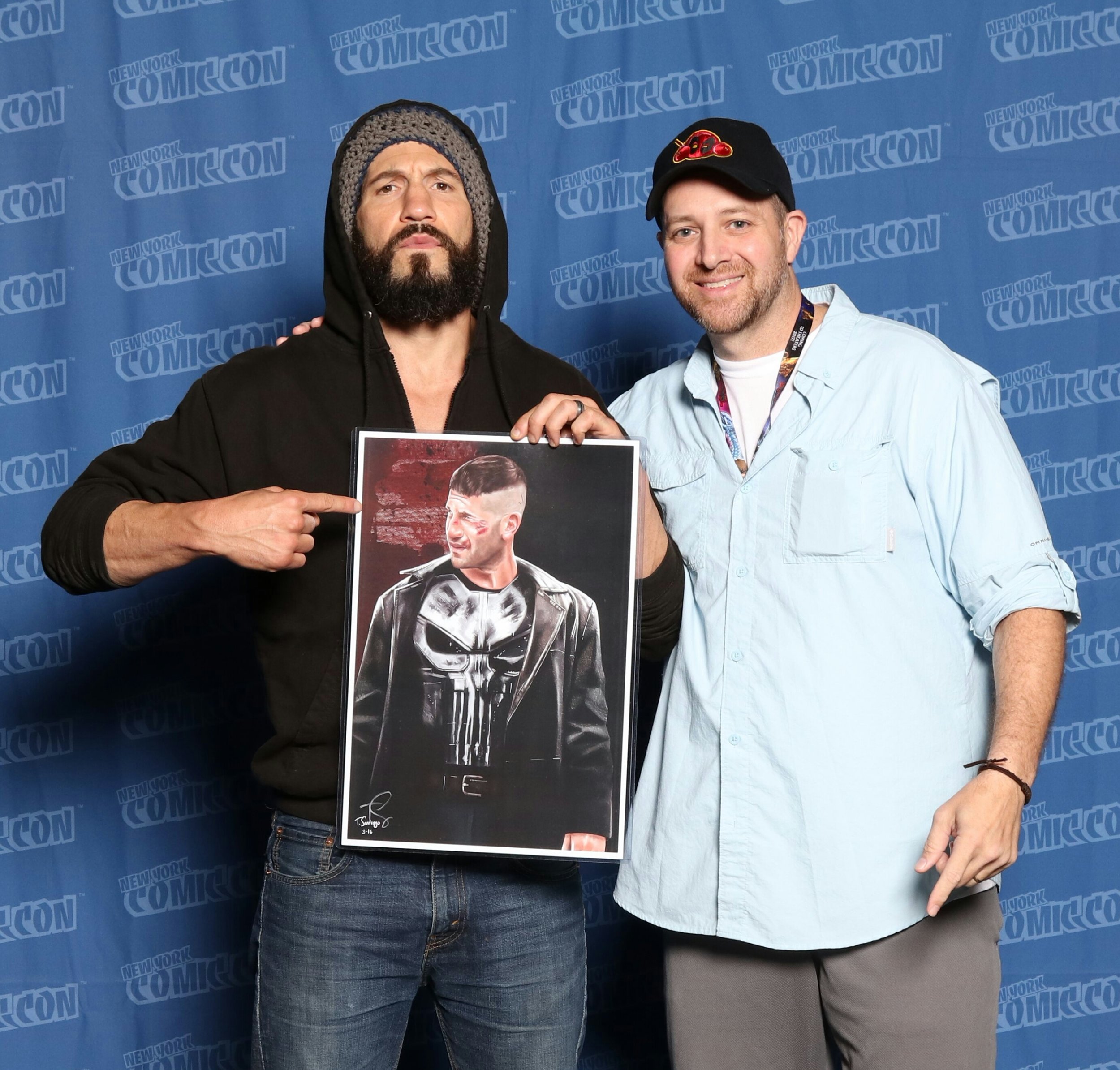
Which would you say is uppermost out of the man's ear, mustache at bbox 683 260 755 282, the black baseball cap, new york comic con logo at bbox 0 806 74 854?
the black baseball cap

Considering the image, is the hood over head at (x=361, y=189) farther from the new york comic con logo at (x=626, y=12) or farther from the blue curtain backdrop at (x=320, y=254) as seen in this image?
the new york comic con logo at (x=626, y=12)

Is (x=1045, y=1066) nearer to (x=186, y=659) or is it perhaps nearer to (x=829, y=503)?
(x=829, y=503)

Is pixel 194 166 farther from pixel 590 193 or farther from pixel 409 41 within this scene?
pixel 590 193

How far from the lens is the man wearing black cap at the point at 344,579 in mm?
1292

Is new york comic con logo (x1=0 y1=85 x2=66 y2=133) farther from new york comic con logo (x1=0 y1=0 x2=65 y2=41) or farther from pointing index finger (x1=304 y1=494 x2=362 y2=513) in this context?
pointing index finger (x1=304 y1=494 x2=362 y2=513)

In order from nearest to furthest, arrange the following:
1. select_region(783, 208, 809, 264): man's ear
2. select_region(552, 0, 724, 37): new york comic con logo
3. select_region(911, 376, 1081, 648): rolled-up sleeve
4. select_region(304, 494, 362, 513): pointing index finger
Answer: select_region(304, 494, 362, 513): pointing index finger
select_region(911, 376, 1081, 648): rolled-up sleeve
select_region(783, 208, 809, 264): man's ear
select_region(552, 0, 724, 37): new york comic con logo

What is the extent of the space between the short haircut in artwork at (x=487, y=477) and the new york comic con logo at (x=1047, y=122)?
1.45 m

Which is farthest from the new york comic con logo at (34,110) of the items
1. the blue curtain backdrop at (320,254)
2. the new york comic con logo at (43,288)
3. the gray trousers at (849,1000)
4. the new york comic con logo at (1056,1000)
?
the new york comic con logo at (1056,1000)

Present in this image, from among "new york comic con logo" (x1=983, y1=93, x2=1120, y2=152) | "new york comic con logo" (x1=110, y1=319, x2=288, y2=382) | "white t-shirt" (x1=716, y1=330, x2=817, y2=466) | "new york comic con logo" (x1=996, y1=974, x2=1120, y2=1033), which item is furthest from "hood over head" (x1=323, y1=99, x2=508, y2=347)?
"new york comic con logo" (x1=996, y1=974, x2=1120, y2=1033)

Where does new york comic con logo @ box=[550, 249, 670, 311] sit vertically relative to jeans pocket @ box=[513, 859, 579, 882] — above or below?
above

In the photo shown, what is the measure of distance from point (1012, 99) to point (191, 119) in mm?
1604

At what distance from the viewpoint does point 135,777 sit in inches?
85.7

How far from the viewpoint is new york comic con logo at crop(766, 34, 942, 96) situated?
213 centimetres

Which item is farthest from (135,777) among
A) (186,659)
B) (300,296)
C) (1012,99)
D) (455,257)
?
(1012,99)
